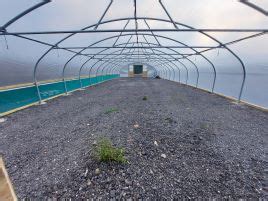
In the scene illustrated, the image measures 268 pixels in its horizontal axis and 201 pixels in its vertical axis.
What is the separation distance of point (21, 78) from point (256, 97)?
3474 cm

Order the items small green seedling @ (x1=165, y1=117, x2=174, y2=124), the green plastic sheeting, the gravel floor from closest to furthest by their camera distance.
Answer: the gravel floor
small green seedling @ (x1=165, y1=117, x2=174, y2=124)
the green plastic sheeting

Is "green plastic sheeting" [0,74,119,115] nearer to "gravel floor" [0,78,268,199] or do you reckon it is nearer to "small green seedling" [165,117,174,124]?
"gravel floor" [0,78,268,199]

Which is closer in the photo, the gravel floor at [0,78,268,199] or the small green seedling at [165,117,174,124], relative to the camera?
the gravel floor at [0,78,268,199]

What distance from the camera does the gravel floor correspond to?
7.89 feet

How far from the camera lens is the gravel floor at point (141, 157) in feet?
7.89

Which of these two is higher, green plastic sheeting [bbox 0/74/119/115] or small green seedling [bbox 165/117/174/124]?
green plastic sheeting [bbox 0/74/119/115]

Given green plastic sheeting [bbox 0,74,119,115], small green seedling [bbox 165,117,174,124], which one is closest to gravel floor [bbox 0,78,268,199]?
small green seedling [bbox 165,117,174,124]

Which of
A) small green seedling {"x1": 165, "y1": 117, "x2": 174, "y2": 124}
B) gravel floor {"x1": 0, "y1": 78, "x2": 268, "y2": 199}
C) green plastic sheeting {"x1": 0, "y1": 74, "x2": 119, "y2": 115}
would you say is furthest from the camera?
green plastic sheeting {"x1": 0, "y1": 74, "x2": 119, "y2": 115}

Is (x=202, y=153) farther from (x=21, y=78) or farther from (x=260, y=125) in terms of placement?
(x=21, y=78)

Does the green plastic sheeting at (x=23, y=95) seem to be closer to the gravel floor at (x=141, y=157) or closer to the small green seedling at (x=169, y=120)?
the gravel floor at (x=141, y=157)

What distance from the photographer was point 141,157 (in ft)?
10.3

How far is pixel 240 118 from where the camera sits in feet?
19.6

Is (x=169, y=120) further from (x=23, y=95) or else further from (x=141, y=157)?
(x=23, y=95)

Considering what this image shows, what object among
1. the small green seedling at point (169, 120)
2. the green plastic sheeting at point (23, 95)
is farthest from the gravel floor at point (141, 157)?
the green plastic sheeting at point (23, 95)
